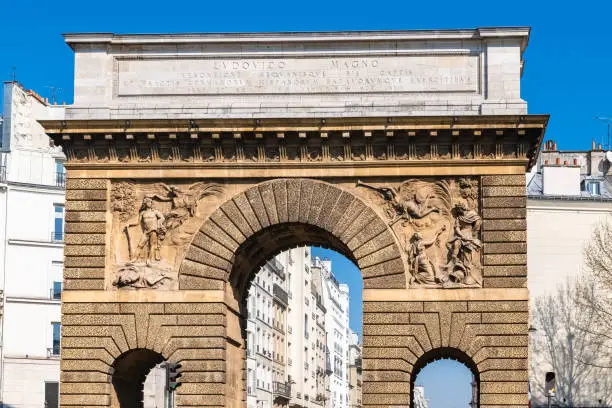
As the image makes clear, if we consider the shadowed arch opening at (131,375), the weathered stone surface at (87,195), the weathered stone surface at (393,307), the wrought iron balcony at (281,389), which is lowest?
the shadowed arch opening at (131,375)

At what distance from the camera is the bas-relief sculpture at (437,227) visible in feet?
126

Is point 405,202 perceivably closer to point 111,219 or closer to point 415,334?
point 415,334

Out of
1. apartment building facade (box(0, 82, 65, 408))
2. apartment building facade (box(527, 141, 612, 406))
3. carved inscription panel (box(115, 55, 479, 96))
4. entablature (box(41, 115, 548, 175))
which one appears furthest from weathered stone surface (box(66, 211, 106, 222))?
apartment building facade (box(527, 141, 612, 406))

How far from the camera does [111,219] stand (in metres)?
39.5

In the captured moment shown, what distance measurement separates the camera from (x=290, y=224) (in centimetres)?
3956

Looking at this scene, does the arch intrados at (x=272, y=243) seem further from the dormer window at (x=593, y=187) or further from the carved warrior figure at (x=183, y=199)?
the dormer window at (x=593, y=187)

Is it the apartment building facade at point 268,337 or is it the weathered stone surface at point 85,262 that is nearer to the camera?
the weathered stone surface at point 85,262

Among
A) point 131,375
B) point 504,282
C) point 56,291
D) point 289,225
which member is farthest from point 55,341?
point 504,282

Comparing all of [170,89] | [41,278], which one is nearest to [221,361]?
[170,89]

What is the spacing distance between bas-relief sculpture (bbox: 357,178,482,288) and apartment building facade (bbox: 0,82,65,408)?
928 inches

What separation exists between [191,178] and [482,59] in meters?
8.68

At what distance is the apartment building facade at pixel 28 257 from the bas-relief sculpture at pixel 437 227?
2357cm

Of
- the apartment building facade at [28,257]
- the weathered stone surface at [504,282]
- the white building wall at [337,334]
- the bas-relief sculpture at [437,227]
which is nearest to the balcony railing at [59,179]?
the apartment building facade at [28,257]

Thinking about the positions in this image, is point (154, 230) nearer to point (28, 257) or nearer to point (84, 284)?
point (84, 284)
